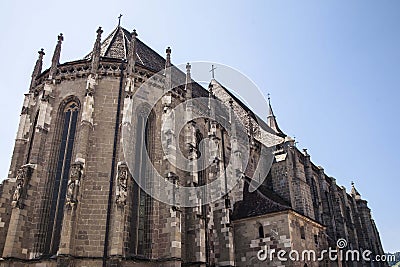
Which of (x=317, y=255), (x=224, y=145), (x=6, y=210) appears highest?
(x=224, y=145)

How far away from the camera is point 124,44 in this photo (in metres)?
21.1

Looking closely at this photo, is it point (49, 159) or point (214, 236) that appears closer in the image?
point (49, 159)

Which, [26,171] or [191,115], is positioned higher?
[191,115]

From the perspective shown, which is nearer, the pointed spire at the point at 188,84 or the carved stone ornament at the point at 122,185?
the carved stone ornament at the point at 122,185

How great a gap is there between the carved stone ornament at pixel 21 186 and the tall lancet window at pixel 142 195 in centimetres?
454

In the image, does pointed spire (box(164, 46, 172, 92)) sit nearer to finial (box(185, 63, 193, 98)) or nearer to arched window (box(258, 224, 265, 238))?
finial (box(185, 63, 193, 98))

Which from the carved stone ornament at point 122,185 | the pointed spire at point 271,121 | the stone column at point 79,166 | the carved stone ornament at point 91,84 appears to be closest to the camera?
the stone column at point 79,166

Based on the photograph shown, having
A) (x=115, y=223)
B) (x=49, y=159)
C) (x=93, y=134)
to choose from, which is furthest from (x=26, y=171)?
(x=115, y=223)

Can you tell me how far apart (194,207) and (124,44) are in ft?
35.2

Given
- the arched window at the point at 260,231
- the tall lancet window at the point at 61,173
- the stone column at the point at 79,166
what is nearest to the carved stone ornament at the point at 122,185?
the stone column at the point at 79,166

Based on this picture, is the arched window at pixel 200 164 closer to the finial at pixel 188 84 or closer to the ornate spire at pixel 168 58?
the finial at pixel 188 84

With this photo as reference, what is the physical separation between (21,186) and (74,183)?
2.45m

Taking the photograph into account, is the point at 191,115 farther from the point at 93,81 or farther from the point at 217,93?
the point at 217,93

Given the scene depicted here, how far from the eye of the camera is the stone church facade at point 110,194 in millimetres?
14148
